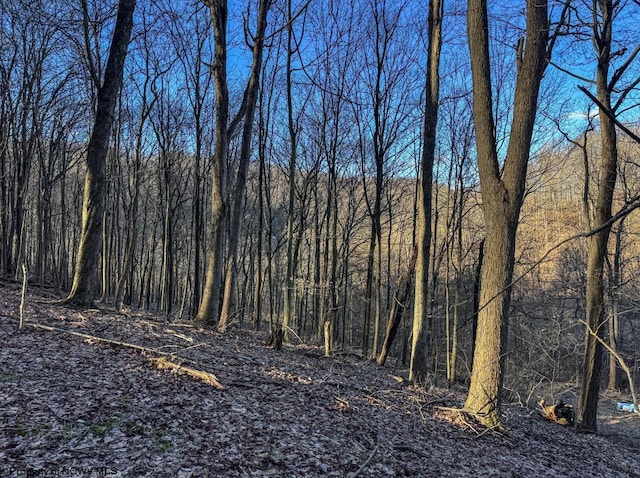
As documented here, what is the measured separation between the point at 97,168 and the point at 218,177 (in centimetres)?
279

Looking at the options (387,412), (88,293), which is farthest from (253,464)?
(88,293)

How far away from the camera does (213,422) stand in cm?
404

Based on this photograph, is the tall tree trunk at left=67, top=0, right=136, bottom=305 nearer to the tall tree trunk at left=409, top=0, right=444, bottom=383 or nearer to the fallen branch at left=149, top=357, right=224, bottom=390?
the fallen branch at left=149, top=357, right=224, bottom=390

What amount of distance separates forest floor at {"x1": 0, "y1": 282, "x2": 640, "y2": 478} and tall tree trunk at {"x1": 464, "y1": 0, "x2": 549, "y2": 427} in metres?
0.68

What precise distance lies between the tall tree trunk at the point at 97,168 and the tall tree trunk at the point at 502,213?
7.17m

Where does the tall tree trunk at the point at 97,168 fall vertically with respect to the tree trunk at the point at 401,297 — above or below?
above

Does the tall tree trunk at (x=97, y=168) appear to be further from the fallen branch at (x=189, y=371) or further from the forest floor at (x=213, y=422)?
the fallen branch at (x=189, y=371)

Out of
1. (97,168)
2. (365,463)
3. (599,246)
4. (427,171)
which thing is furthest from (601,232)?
(97,168)

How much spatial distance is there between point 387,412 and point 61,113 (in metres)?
18.6

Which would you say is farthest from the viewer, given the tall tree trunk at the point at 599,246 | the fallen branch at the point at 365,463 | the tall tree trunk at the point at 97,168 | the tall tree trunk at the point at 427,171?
the tall tree trunk at the point at 427,171

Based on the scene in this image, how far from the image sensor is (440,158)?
63.4 ft

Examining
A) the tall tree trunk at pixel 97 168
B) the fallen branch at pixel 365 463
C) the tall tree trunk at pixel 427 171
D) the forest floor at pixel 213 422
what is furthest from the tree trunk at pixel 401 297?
the tall tree trunk at pixel 97 168

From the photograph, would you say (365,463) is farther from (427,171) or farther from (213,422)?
(427,171)

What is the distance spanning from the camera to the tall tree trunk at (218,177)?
994 cm
